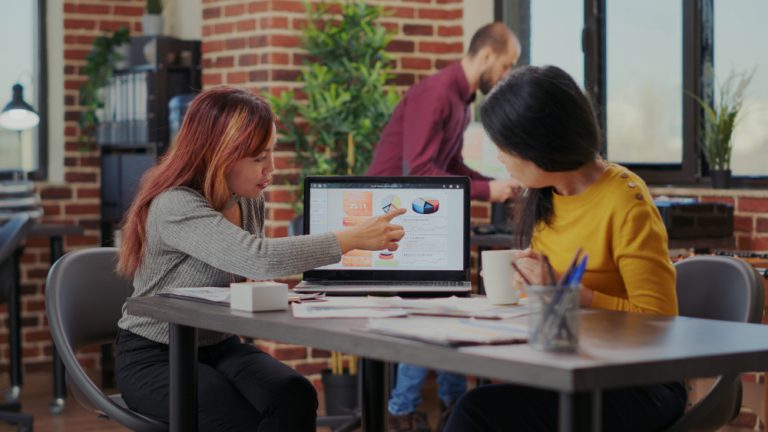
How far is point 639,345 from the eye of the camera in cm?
177

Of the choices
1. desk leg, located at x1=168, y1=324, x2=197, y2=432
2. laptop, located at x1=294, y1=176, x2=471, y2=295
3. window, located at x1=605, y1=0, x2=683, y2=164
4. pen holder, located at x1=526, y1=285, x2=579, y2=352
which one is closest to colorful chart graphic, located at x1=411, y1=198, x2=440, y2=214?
laptop, located at x1=294, y1=176, x2=471, y2=295

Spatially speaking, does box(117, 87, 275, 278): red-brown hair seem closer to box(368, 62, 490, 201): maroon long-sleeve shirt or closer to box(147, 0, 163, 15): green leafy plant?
box(368, 62, 490, 201): maroon long-sleeve shirt

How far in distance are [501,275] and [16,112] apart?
12.1ft

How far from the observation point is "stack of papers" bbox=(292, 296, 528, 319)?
2133 mm

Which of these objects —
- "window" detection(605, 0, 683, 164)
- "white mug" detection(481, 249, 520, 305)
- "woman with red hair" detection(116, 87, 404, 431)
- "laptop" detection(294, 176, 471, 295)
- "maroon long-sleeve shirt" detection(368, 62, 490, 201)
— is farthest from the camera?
"window" detection(605, 0, 683, 164)

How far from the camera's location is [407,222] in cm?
289

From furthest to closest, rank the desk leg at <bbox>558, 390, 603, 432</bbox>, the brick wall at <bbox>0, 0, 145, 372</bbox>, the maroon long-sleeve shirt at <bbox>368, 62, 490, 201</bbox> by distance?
the brick wall at <bbox>0, 0, 145, 372</bbox>, the maroon long-sleeve shirt at <bbox>368, 62, 490, 201</bbox>, the desk leg at <bbox>558, 390, 603, 432</bbox>

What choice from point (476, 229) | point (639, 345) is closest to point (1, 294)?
point (476, 229)

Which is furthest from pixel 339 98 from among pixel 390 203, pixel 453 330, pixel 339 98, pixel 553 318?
pixel 553 318

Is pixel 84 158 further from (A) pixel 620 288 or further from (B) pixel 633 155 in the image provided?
(A) pixel 620 288

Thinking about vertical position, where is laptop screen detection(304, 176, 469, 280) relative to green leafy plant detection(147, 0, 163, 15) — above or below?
below

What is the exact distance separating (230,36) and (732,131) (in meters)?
2.26

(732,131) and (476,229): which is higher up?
(732,131)

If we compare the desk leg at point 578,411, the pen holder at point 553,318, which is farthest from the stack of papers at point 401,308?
the desk leg at point 578,411
